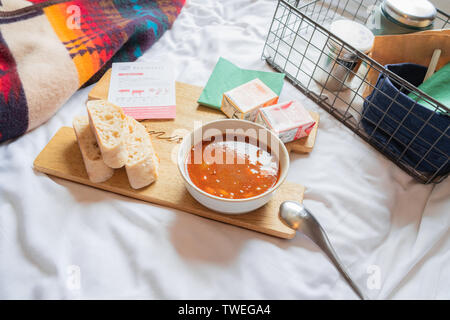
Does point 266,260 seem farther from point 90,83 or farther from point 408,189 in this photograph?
point 90,83

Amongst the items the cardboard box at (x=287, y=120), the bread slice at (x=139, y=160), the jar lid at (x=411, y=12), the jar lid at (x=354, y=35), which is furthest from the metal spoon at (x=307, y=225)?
the jar lid at (x=411, y=12)

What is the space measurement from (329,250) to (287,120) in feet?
0.93

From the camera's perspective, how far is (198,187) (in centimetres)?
58

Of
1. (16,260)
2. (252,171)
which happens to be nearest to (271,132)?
(252,171)

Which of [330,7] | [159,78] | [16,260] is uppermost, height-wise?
[330,7]

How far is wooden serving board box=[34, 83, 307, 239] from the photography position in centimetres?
61

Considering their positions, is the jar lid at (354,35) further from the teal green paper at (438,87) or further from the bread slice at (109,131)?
the bread slice at (109,131)

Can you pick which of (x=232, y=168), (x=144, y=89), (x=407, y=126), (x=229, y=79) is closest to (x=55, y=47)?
(x=144, y=89)

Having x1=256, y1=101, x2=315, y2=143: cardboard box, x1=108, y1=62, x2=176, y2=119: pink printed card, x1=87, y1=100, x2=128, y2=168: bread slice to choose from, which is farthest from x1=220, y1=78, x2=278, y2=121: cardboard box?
x1=87, y1=100, x2=128, y2=168: bread slice

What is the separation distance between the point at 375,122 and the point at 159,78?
1.82 feet

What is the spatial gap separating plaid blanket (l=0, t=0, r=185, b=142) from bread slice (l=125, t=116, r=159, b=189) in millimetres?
233

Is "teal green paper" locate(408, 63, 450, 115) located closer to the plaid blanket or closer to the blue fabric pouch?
the blue fabric pouch

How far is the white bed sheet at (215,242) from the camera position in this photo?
1.77 feet
